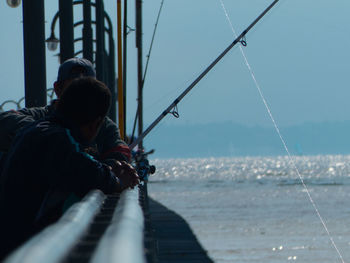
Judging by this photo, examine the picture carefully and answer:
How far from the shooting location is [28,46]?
891 cm

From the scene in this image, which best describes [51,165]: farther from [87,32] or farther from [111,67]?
[111,67]

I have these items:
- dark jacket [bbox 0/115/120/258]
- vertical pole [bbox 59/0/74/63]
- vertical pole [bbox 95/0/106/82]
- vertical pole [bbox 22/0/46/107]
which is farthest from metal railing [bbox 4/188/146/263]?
vertical pole [bbox 95/0/106/82]

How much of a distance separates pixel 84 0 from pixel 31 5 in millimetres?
7932

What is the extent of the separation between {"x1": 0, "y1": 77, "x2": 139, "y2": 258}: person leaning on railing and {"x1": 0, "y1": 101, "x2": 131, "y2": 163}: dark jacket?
78 centimetres

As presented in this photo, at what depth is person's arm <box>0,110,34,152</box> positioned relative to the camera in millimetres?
4254

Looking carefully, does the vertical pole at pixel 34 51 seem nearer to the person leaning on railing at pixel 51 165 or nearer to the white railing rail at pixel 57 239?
the person leaning on railing at pixel 51 165

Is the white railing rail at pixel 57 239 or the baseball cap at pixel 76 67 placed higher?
the baseball cap at pixel 76 67

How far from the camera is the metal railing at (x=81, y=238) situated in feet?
6.08

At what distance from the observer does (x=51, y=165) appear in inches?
131

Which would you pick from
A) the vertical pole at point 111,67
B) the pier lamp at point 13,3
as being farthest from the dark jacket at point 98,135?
the vertical pole at point 111,67

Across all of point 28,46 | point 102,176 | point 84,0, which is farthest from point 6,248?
point 84,0

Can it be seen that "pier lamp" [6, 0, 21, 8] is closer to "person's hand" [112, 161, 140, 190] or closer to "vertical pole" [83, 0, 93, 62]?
"vertical pole" [83, 0, 93, 62]

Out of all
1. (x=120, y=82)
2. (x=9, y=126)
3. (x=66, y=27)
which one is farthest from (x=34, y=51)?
(x=9, y=126)

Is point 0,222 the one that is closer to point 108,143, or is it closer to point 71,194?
point 71,194
